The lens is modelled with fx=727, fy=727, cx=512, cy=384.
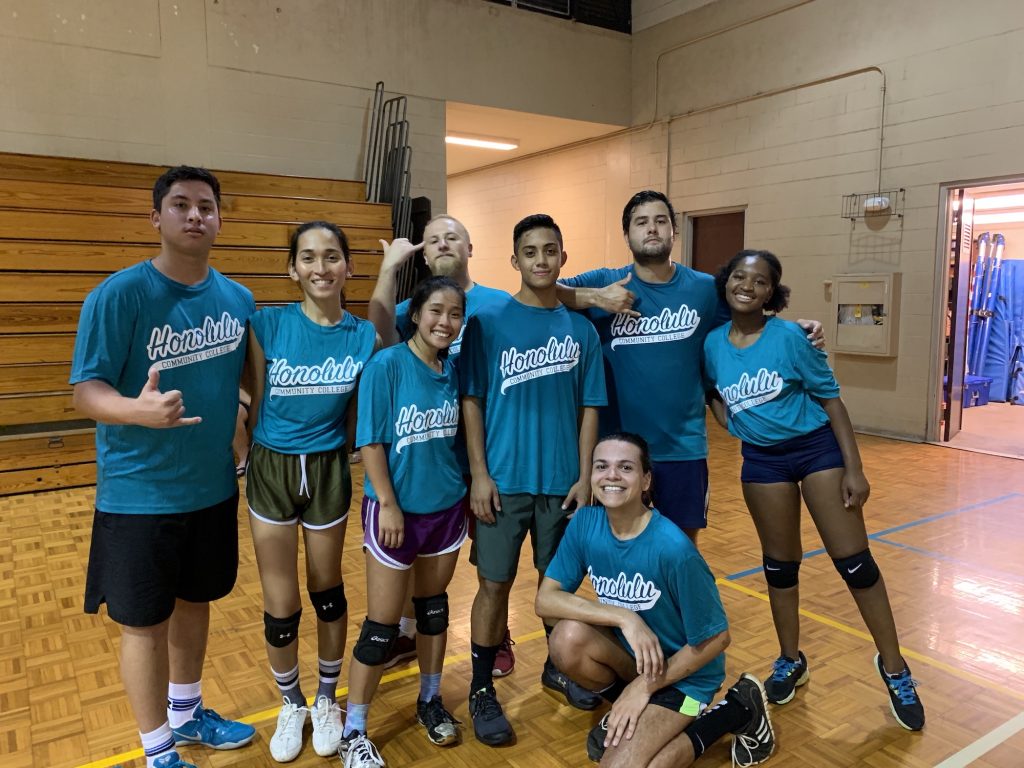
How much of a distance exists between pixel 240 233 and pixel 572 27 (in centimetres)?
502

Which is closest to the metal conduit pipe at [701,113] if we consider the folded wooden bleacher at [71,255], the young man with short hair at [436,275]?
the folded wooden bleacher at [71,255]

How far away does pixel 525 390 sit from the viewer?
218 cm

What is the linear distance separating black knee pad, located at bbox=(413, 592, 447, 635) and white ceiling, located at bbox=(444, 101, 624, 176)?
7.34 metres

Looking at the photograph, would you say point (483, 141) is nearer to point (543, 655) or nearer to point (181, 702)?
point (543, 655)

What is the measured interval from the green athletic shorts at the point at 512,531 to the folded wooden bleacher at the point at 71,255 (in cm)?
455

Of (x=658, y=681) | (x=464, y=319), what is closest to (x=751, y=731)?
(x=658, y=681)

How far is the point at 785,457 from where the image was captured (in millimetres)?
2299

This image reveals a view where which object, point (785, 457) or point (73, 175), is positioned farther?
point (73, 175)

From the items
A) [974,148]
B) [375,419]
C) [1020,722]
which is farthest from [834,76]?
[375,419]

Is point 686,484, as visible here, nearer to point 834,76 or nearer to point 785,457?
point 785,457

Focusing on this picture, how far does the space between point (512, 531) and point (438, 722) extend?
24.4 inches

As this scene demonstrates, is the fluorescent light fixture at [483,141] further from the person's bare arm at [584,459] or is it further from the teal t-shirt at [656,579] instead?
the teal t-shirt at [656,579]

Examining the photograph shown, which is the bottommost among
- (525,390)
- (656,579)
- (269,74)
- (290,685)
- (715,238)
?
(290,685)

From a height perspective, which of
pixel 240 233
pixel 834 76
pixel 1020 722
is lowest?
pixel 1020 722
